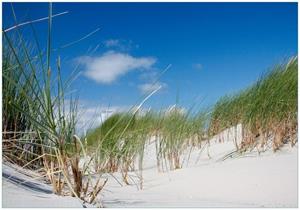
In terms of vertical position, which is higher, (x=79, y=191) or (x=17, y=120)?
(x=17, y=120)

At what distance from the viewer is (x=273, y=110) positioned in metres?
4.09

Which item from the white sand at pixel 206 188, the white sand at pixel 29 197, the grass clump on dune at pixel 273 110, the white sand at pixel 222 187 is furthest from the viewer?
the grass clump on dune at pixel 273 110

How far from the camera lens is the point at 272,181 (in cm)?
269

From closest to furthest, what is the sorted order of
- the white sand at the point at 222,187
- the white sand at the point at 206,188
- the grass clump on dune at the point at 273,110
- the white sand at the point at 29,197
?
1. the white sand at the point at 29,197
2. the white sand at the point at 206,188
3. the white sand at the point at 222,187
4. the grass clump on dune at the point at 273,110

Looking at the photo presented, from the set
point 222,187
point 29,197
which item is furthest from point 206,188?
point 29,197

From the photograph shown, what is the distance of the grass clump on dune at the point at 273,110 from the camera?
3.93 metres

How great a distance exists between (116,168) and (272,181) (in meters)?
1.26

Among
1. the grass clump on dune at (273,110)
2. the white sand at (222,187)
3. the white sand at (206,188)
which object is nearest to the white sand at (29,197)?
the white sand at (206,188)

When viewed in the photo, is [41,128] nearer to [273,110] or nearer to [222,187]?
[222,187]

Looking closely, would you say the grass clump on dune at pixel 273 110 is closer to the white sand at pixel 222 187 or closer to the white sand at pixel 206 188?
the white sand at pixel 206 188

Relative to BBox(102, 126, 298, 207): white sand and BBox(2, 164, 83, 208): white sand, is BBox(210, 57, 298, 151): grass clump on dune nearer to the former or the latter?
BBox(102, 126, 298, 207): white sand

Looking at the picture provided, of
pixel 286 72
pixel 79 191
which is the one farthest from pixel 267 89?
pixel 79 191

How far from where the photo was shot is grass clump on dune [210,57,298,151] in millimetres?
3934

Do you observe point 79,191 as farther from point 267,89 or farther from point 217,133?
point 217,133
